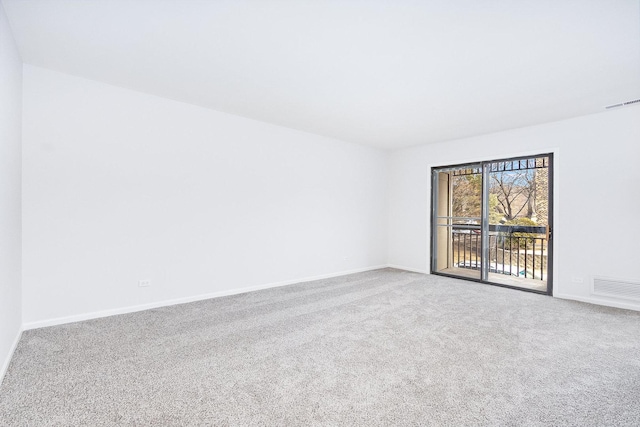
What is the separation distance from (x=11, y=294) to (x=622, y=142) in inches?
270

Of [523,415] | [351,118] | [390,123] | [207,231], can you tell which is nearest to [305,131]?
[351,118]

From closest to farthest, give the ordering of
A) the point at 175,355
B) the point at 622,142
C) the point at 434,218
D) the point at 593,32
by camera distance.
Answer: the point at 593,32 → the point at 175,355 → the point at 622,142 → the point at 434,218

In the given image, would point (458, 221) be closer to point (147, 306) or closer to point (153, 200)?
point (153, 200)

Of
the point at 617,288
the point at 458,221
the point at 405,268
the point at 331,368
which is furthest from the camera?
the point at 405,268

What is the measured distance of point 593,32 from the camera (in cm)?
228

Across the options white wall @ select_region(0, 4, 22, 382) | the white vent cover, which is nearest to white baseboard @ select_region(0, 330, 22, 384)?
white wall @ select_region(0, 4, 22, 382)

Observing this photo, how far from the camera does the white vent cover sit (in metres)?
3.75

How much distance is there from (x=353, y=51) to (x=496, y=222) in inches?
157

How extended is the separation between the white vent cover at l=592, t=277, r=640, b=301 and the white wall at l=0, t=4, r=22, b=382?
6.27 metres

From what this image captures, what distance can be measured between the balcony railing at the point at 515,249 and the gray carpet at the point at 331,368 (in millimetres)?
1267

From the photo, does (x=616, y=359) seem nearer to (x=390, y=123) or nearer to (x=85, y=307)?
(x=390, y=123)

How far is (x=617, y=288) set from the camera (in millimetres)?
3857

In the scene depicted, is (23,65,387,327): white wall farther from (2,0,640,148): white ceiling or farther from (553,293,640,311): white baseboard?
(553,293,640,311): white baseboard

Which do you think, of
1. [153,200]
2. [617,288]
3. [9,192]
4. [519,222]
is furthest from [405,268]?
[9,192]
